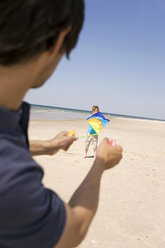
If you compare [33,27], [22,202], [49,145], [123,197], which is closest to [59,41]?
[33,27]

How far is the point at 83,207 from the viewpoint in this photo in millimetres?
702

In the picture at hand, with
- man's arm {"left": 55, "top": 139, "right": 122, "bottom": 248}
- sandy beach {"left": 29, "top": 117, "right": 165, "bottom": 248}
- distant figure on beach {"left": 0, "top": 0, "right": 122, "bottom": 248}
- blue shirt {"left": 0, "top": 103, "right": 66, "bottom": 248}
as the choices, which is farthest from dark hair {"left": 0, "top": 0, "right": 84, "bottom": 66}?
sandy beach {"left": 29, "top": 117, "right": 165, "bottom": 248}

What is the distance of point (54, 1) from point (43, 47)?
0.12 metres

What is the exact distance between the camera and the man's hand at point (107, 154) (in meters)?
0.90

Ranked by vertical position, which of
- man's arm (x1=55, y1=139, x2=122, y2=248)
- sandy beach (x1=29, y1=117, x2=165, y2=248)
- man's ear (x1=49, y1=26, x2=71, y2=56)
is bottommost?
Result: sandy beach (x1=29, y1=117, x2=165, y2=248)

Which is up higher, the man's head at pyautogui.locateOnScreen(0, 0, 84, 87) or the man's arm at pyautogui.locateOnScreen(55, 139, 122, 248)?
the man's head at pyautogui.locateOnScreen(0, 0, 84, 87)

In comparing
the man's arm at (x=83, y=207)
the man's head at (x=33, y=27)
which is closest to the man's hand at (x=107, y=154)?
the man's arm at (x=83, y=207)

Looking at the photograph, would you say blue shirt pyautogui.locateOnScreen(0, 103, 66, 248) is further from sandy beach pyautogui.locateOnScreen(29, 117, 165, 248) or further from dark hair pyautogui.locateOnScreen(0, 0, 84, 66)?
sandy beach pyautogui.locateOnScreen(29, 117, 165, 248)

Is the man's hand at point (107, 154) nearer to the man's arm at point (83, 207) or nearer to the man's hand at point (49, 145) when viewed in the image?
the man's arm at point (83, 207)

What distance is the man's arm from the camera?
63 centimetres

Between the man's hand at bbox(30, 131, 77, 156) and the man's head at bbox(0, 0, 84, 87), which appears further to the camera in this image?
the man's hand at bbox(30, 131, 77, 156)

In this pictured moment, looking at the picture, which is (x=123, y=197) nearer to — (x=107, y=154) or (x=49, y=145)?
(x=49, y=145)

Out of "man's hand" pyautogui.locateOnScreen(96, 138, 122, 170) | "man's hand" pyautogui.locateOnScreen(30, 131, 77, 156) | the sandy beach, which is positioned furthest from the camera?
the sandy beach

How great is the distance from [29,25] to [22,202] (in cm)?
45
